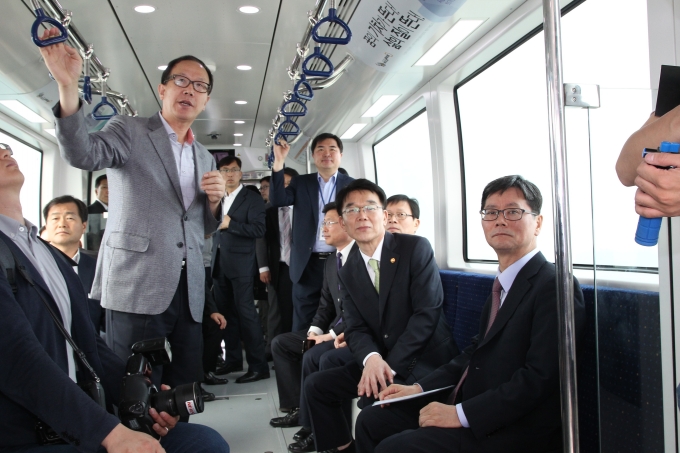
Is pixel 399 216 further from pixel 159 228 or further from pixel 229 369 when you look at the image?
pixel 229 369

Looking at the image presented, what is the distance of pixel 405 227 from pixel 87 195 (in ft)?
20.2

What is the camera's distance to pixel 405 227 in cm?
451

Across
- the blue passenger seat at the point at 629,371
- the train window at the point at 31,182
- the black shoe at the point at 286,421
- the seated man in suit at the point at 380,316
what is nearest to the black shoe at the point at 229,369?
the black shoe at the point at 286,421

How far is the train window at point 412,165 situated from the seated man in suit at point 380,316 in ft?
7.36

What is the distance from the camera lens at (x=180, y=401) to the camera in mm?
1812

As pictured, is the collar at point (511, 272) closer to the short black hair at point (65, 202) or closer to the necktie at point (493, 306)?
the necktie at point (493, 306)

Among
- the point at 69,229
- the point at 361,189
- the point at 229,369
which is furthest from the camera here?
the point at 229,369

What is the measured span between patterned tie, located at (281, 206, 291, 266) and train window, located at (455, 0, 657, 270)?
1.81 metres

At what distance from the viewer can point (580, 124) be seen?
1.69 m

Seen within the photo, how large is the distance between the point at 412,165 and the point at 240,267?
2.13 metres

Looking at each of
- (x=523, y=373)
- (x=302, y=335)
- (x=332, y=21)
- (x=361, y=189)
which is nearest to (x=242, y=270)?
(x=302, y=335)

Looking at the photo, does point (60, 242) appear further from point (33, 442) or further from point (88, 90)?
point (33, 442)

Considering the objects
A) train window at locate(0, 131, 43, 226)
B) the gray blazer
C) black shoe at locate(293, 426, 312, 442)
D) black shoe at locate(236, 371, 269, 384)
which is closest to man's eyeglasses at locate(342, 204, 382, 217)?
the gray blazer

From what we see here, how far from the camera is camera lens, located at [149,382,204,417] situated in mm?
1812
